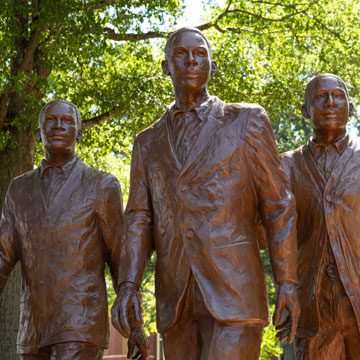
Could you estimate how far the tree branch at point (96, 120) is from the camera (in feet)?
43.9

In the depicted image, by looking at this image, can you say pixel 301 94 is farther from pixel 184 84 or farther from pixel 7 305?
pixel 184 84

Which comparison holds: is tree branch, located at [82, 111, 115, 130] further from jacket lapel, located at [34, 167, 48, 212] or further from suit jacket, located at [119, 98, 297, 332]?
suit jacket, located at [119, 98, 297, 332]

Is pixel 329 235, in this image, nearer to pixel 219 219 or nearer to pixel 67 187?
pixel 219 219

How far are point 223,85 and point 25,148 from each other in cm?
372

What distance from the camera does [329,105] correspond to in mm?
5734

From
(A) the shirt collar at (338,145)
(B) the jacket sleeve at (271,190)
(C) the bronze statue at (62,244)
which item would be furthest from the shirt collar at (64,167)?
(B) the jacket sleeve at (271,190)

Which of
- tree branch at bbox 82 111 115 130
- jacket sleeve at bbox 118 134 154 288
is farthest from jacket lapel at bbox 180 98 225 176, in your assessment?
tree branch at bbox 82 111 115 130

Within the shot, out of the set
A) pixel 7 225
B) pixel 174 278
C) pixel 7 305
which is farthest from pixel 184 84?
pixel 7 305

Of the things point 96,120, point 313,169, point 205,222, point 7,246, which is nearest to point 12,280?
point 96,120

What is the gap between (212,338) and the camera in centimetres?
434

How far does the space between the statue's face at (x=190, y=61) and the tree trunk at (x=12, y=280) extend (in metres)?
6.84

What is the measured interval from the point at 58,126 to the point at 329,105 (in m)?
2.20

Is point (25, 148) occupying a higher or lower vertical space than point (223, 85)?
lower

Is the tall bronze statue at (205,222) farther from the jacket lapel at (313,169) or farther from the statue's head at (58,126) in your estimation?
the statue's head at (58,126)
